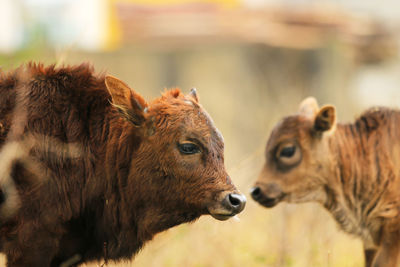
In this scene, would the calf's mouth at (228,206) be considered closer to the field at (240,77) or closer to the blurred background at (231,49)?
the field at (240,77)

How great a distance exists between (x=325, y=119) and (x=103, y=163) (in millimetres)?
3108

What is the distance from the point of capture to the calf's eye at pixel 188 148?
4.68 meters

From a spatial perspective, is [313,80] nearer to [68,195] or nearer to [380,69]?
[380,69]

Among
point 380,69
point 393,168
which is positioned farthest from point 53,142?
point 380,69

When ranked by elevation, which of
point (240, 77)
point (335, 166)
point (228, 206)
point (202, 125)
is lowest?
point (240, 77)

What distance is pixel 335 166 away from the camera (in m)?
7.00

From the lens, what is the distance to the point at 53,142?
4551 millimetres

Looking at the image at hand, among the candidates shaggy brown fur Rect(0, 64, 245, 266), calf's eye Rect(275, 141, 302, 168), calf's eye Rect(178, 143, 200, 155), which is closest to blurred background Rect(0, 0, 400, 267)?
calf's eye Rect(275, 141, 302, 168)

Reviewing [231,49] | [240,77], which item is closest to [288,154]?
[240,77]

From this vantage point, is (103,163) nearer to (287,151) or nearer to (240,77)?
(287,151)

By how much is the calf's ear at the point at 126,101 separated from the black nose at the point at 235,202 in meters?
0.90

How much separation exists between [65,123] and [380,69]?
701 inches

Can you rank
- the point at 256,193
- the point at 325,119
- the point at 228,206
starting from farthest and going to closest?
the point at 325,119
the point at 256,193
the point at 228,206

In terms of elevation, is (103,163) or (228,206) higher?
(103,163)
